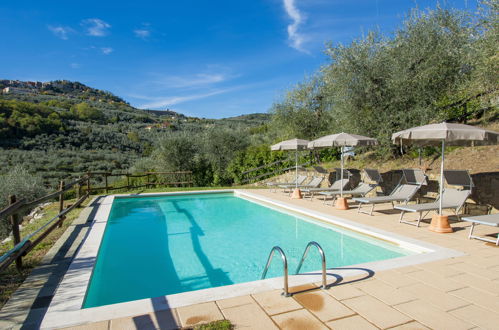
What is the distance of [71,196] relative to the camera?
1579 cm

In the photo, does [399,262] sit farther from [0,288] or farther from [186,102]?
[186,102]

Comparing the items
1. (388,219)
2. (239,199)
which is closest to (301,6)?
(239,199)

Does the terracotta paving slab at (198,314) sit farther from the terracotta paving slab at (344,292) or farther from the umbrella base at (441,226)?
the umbrella base at (441,226)

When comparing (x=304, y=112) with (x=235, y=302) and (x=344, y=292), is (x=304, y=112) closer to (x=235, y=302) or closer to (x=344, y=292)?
(x=344, y=292)

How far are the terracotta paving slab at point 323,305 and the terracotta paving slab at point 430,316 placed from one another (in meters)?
0.55

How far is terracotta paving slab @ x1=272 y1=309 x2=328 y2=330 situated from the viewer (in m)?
2.56

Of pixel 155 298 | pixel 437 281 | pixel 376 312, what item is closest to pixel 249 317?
pixel 155 298

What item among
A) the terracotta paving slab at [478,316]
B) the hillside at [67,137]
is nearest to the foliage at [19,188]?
the hillside at [67,137]

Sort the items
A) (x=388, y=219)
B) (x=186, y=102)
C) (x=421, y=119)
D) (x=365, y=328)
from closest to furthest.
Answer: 1. (x=365, y=328)
2. (x=388, y=219)
3. (x=421, y=119)
4. (x=186, y=102)

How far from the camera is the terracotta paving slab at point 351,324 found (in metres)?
2.54

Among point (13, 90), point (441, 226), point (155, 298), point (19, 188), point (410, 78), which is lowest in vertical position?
point (155, 298)

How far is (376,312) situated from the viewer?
280 centimetres

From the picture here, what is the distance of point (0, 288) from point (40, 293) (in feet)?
1.83

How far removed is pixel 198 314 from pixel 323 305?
122cm
